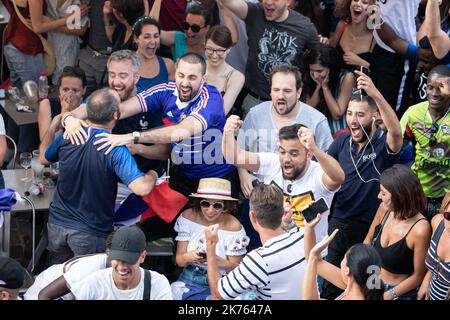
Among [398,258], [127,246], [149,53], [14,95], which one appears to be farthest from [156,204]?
[14,95]

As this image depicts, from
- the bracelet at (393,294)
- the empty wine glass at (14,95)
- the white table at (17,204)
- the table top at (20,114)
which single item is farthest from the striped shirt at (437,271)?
the empty wine glass at (14,95)

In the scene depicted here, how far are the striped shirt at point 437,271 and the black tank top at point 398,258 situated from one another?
0.49ft

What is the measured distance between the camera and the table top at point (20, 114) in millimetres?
7781

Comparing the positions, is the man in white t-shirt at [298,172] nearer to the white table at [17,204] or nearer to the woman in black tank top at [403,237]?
the woman in black tank top at [403,237]

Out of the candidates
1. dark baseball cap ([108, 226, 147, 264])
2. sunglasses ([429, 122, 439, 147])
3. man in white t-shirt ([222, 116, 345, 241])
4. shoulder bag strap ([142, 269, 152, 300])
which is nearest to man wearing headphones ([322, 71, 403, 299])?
sunglasses ([429, 122, 439, 147])

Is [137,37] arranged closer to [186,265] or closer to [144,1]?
[144,1]

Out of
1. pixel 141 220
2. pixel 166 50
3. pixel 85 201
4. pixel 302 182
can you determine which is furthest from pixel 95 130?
pixel 166 50

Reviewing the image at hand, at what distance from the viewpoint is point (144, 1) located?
789 centimetres

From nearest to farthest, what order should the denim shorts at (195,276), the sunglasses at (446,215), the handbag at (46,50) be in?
the sunglasses at (446,215), the denim shorts at (195,276), the handbag at (46,50)

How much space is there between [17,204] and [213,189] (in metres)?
1.43

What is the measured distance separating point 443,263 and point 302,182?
1.09 m

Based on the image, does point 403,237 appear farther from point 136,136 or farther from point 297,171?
point 136,136

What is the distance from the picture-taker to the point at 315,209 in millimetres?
6039

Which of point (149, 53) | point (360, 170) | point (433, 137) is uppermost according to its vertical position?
point (149, 53)
